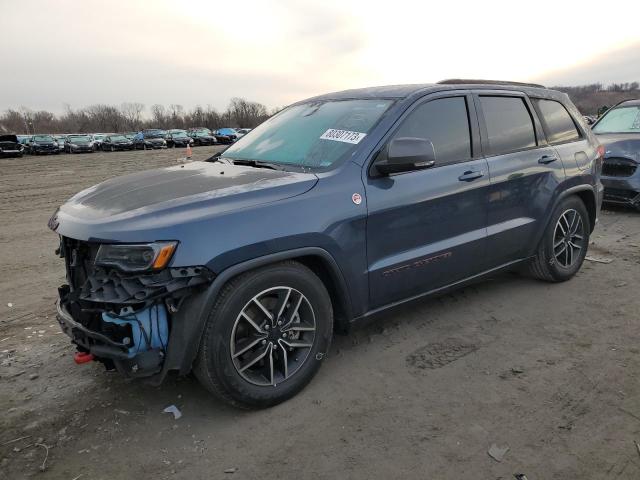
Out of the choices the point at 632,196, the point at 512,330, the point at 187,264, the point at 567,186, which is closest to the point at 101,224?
the point at 187,264

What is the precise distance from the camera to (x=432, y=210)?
11.5ft

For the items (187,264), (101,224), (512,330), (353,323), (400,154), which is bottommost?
(512,330)

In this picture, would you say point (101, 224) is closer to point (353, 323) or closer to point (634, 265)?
point (353, 323)

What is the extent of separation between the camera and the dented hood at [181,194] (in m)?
2.67

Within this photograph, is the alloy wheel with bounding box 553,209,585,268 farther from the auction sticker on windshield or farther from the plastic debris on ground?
the plastic debris on ground

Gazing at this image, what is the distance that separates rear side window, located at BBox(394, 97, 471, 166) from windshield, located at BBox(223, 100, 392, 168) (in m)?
0.23

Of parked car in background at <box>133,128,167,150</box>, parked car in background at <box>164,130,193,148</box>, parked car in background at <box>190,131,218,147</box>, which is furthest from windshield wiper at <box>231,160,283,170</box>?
parked car in background at <box>190,131,218,147</box>

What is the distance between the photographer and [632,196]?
7.90 meters

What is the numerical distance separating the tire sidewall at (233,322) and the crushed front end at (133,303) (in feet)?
0.68

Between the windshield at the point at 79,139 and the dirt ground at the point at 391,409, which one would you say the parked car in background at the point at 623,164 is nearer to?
the dirt ground at the point at 391,409

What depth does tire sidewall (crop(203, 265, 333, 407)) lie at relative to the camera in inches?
105

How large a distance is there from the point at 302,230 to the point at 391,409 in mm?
1166

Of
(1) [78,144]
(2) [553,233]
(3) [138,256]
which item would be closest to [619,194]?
(2) [553,233]

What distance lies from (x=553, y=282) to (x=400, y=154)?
2.63 meters
